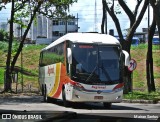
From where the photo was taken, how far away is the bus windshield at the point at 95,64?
57.4 ft

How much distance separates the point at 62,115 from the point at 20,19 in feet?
106

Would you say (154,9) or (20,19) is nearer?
(154,9)

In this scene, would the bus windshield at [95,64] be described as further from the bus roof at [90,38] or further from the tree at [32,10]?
the tree at [32,10]

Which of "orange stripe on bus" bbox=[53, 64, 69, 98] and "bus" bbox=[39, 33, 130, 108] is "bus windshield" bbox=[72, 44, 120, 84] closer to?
"bus" bbox=[39, 33, 130, 108]

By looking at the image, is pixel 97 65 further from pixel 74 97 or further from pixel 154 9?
pixel 154 9

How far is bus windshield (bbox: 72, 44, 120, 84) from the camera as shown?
57.4 feet

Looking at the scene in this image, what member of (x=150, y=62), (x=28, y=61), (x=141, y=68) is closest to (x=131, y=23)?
(x=150, y=62)

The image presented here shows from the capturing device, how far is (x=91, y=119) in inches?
112

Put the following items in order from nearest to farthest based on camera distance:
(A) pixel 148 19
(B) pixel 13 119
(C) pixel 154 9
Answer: (B) pixel 13 119 < (C) pixel 154 9 < (A) pixel 148 19

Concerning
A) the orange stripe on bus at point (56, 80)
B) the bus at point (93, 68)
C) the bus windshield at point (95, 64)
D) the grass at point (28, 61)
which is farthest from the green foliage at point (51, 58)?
the grass at point (28, 61)

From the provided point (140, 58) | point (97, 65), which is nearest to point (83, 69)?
point (97, 65)

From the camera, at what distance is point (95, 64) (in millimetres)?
17500

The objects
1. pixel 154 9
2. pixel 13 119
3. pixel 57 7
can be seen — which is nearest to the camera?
pixel 13 119

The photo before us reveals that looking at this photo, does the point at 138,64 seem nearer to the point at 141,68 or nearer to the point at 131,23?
the point at 141,68
